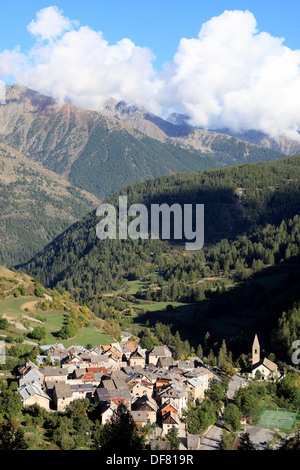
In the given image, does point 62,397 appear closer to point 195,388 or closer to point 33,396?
point 33,396

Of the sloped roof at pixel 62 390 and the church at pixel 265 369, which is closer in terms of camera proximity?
the sloped roof at pixel 62 390

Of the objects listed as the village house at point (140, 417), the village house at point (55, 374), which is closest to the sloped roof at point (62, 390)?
the village house at point (55, 374)

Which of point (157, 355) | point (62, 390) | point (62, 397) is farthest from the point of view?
point (157, 355)

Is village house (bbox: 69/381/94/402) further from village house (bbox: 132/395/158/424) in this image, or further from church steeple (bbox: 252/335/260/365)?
church steeple (bbox: 252/335/260/365)

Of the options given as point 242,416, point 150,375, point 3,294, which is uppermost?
point 3,294

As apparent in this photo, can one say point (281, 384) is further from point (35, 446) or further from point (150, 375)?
point (35, 446)

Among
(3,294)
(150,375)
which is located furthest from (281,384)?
(3,294)

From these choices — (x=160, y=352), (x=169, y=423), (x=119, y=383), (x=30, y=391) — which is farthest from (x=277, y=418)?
(x=30, y=391)

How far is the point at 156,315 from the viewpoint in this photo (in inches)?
6565

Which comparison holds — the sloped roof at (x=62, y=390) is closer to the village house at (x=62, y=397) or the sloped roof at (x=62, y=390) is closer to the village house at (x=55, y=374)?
the village house at (x=62, y=397)

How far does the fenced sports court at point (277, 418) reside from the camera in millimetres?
77188

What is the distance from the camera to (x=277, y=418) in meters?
79.7
